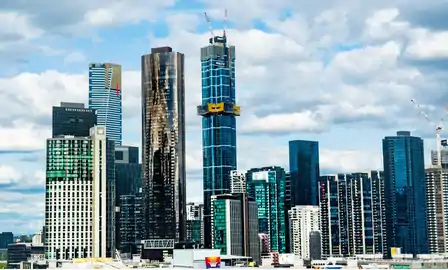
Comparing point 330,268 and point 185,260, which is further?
point 330,268

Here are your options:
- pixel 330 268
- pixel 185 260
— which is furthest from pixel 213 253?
pixel 330 268

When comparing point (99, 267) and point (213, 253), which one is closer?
point (213, 253)

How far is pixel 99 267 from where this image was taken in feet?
651

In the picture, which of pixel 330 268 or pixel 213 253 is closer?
pixel 213 253

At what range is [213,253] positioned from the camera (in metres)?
180

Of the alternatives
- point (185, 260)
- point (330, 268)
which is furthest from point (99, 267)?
point (330, 268)

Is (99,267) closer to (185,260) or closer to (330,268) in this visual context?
(185,260)

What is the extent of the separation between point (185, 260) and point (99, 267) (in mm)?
28298

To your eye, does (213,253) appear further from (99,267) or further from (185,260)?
(99,267)

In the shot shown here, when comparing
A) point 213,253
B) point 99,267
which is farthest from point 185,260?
point 99,267

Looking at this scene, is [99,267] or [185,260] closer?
[185,260]

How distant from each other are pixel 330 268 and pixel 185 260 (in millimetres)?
38168

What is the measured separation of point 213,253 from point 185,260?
6.40 metres

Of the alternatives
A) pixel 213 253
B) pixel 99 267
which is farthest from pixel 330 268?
pixel 99 267
